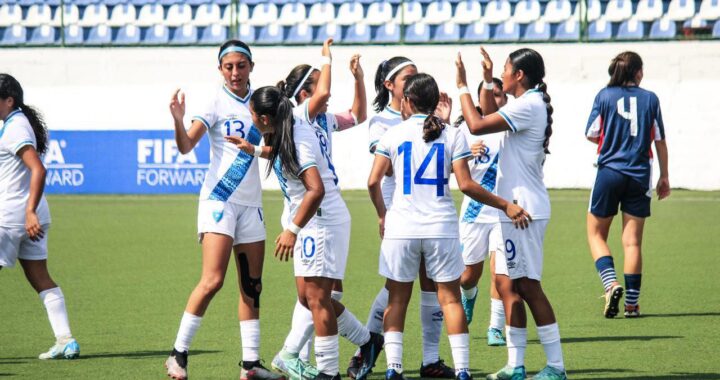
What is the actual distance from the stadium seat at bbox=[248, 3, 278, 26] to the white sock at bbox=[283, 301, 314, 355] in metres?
17.9

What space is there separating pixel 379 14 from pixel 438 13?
127cm

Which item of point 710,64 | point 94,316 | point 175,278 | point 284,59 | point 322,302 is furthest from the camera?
point 284,59

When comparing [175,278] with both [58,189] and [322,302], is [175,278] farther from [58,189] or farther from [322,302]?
[58,189]

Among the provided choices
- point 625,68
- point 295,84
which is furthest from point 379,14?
point 295,84

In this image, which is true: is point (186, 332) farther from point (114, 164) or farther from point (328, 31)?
point (328, 31)

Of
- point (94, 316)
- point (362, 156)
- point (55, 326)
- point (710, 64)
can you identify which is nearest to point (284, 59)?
point (362, 156)

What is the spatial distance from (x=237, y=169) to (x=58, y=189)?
1579cm

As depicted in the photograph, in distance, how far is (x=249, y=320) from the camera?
6.78 meters

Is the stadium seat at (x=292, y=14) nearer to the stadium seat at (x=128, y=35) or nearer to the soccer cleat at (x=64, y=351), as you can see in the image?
the stadium seat at (x=128, y=35)

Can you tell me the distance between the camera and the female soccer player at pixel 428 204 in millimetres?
6242

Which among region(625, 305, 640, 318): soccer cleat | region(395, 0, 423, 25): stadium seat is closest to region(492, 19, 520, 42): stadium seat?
region(395, 0, 423, 25): stadium seat

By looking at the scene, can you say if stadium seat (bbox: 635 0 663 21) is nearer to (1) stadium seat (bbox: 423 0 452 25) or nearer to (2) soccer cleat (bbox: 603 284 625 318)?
(1) stadium seat (bbox: 423 0 452 25)

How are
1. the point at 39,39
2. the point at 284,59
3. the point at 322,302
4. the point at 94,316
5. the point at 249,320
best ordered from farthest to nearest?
1. the point at 39,39
2. the point at 284,59
3. the point at 94,316
4. the point at 249,320
5. the point at 322,302

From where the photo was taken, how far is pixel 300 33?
23.8 meters
